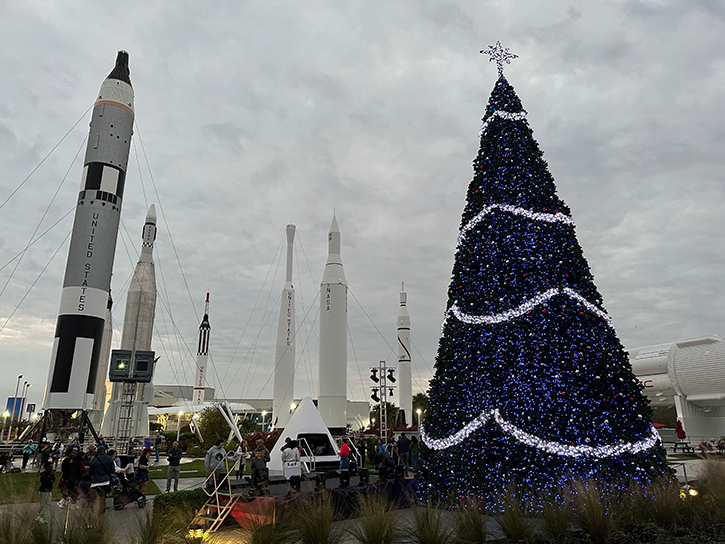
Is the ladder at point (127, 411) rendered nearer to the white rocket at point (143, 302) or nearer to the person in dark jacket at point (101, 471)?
the white rocket at point (143, 302)

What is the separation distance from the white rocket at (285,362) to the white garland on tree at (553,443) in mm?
23089

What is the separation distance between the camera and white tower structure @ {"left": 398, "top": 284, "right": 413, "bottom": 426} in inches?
1538

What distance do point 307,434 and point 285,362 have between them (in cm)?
1443

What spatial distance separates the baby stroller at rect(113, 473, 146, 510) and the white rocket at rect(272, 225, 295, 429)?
18312 millimetres

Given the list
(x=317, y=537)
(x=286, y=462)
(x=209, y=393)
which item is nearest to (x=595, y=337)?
(x=317, y=537)

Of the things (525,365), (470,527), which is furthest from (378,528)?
(525,365)

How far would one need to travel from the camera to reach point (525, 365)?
837cm

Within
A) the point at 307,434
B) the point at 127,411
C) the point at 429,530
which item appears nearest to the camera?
the point at 429,530

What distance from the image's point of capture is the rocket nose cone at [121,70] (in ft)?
81.1

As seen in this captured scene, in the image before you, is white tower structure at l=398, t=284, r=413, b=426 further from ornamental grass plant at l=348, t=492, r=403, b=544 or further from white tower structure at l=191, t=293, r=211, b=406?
ornamental grass plant at l=348, t=492, r=403, b=544

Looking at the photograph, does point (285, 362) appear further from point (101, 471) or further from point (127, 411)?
point (101, 471)

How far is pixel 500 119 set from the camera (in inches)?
412

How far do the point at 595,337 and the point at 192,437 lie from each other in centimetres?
3266

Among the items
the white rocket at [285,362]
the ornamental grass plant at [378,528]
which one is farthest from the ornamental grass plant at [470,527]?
the white rocket at [285,362]
